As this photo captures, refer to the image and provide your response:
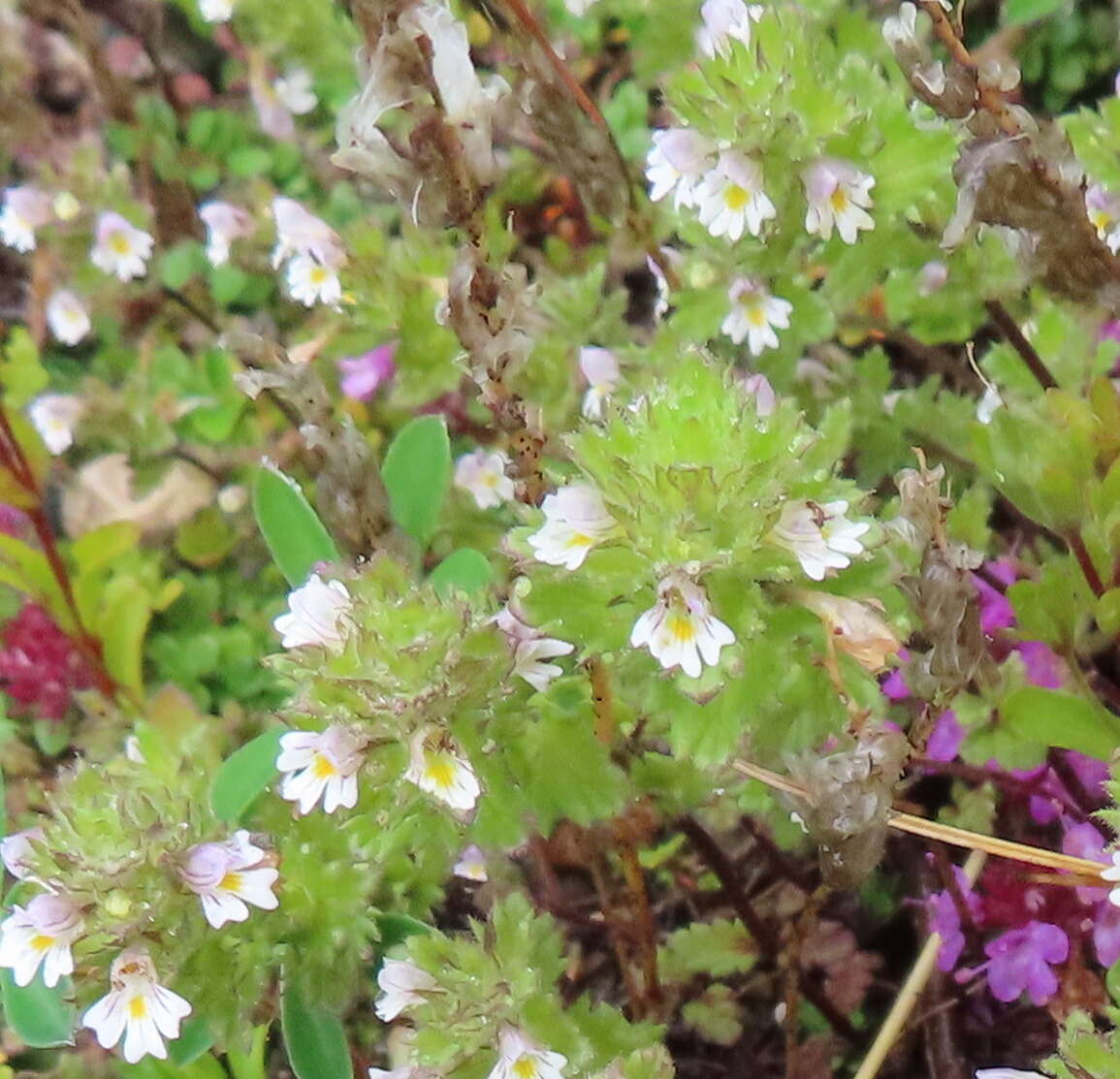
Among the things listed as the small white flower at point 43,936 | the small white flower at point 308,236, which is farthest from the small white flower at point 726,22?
the small white flower at point 43,936

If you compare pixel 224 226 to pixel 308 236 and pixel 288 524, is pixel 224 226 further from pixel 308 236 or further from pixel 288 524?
pixel 288 524

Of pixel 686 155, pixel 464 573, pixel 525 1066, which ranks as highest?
pixel 686 155

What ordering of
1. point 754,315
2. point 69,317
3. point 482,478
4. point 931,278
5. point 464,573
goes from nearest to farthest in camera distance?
point 464,573
point 754,315
point 931,278
point 482,478
point 69,317

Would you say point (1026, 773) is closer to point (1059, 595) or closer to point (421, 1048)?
point (1059, 595)

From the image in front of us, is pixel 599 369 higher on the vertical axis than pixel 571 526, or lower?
lower

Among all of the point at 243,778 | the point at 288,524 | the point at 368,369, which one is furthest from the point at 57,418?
the point at 243,778

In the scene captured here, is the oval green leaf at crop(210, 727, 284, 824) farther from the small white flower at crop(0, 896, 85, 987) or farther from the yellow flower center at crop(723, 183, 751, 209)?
the yellow flower center at crop(723, 183, 751, 209)

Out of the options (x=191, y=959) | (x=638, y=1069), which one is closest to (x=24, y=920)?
(x=191, y=959)
